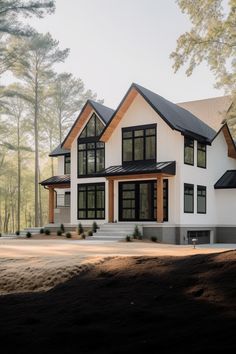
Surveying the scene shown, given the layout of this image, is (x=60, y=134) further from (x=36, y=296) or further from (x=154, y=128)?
(x=36, y=296)

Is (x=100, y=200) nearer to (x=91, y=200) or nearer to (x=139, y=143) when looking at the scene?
(x=91, y=200)

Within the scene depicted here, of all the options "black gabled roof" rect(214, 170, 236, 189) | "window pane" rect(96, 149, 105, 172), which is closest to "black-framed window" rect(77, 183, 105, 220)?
"window pane" rect(96, 149, 105, 172)

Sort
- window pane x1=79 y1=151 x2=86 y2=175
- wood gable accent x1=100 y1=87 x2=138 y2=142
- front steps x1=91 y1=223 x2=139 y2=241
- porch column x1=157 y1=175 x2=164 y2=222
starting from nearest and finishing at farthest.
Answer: front steps x1=91 y1=223 x2=139 y2=241 < porch column x1=157 y1=175 x2=164 y2=222 < wood gable accent x1=100 y1=87 x2=138 y2=142 < window pane x1=79 y1=151 x2=86 y2=175

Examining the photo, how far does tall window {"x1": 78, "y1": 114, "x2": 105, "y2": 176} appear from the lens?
92.0ft

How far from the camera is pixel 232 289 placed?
21.1 ft

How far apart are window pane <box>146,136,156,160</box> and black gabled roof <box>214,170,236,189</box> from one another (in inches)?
192

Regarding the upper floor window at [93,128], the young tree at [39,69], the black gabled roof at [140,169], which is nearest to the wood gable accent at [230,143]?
the black gabled roof at [140,169]

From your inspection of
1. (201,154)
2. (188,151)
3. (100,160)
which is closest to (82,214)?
(100,160)

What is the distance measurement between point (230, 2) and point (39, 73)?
27430 mm

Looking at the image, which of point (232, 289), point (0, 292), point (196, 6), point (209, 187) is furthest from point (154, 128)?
point (232, 289)

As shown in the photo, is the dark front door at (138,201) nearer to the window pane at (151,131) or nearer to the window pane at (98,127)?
the window pane at (151,131)

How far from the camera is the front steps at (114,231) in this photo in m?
22.2

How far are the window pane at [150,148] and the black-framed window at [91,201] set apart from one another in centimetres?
347

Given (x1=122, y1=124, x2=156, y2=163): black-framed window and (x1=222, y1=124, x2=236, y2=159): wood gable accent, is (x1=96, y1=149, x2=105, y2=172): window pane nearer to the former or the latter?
(x1=122, y1=124, x2=156, y2=163): black-framed window
